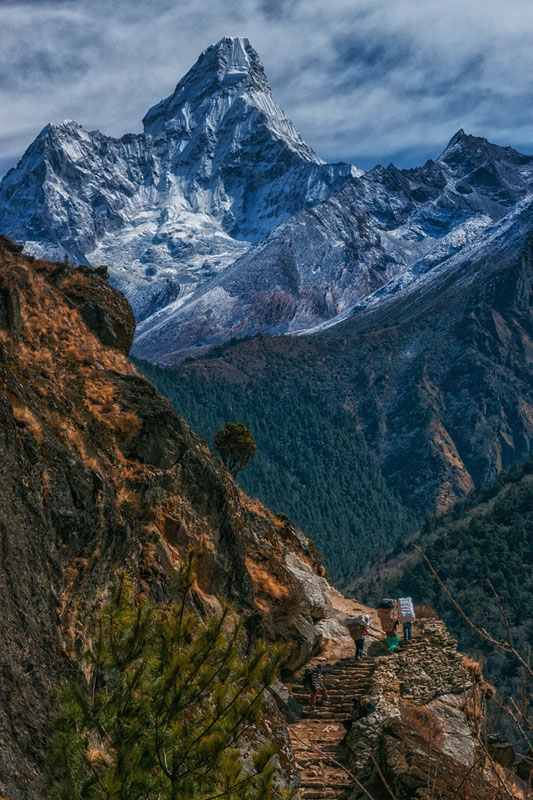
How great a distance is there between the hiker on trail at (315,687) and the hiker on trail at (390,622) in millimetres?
4437

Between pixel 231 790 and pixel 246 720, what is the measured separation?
40.8 inches

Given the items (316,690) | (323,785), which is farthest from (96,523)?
(316,690)

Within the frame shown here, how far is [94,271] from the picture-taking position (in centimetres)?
2991

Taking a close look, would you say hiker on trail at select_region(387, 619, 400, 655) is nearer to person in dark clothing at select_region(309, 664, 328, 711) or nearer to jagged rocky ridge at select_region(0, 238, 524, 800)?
jagged rocky ridge at select_region(0, 238, 524, 800)

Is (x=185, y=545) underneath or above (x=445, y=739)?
above

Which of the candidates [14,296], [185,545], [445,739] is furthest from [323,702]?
[14,296]

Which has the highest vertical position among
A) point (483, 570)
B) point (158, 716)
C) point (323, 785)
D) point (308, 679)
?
point (158, 716)

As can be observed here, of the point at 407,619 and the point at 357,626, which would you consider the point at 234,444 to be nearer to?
the point at 357,626

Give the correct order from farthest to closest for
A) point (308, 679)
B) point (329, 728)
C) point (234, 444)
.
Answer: point (234, 444), point (308, 679), point (329, 728)

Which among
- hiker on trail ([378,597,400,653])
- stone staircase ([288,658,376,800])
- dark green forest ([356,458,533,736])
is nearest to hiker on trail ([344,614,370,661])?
hiker on trail ([378,597,400,653])

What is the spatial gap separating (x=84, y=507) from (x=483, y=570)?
410 ft

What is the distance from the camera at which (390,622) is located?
102 feet

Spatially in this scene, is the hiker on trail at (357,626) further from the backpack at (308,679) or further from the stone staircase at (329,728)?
the backpack at (308,679)

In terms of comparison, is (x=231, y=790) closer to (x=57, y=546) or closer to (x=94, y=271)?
(x=57, y=546)
